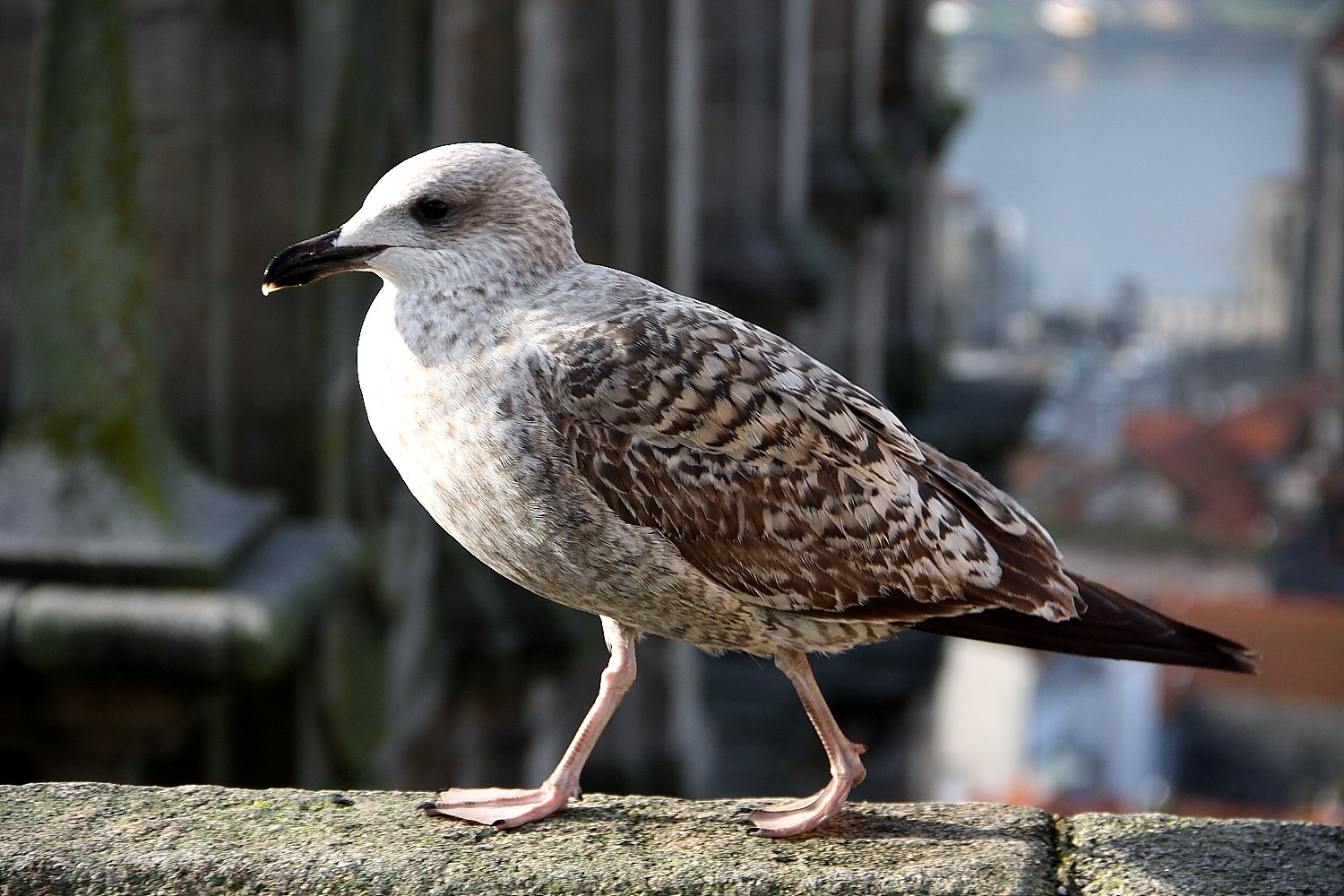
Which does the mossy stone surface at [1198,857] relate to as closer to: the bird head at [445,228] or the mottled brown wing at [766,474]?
the mottled brown wing at [766,474]

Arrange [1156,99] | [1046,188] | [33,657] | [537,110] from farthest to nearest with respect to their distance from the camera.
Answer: [1156,99] < [1046,188] < [537,110] < [33,657]

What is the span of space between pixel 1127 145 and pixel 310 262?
4683 inches

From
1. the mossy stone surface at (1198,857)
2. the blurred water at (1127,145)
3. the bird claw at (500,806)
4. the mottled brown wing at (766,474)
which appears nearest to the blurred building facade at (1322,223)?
the blurred water at (1127,145)

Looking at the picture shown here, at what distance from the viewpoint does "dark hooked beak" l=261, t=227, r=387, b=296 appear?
9.68 feet

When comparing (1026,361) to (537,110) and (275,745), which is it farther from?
(275,745)

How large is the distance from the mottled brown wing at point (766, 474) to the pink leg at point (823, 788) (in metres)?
0.20

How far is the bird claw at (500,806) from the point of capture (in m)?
3.30

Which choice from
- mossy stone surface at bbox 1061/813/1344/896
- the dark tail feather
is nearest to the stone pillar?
the dark tail feather

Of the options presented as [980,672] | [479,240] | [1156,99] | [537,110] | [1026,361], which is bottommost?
[980,672]

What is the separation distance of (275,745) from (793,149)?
10.9 m

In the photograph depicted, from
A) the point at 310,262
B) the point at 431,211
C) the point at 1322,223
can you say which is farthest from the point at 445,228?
the point at 1322,223

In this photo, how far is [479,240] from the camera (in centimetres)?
303

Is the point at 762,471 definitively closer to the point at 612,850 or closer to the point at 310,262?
the point at 612,850

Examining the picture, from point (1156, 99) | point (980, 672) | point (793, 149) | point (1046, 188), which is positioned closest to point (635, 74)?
point (793, 149)
